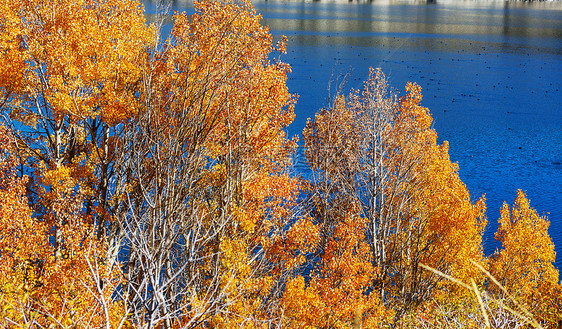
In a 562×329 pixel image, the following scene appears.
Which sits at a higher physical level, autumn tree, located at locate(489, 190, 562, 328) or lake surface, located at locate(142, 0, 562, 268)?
lake surface, located at locate(142, 0, 562, 268)

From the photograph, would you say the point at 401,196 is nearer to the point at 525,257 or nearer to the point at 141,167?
the point at 525,257

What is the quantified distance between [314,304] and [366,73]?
66.9m

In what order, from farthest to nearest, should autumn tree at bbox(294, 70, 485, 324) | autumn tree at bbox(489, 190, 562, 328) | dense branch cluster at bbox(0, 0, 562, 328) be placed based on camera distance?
autumn tree at bbox(489, 190, 562, 328) < autumn tree at bbox(294, 70, 485, 324) < dense branch cluster at bbox(0, 0, 562, 328)

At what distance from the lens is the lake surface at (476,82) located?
49.8 m

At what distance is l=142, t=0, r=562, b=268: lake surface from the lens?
4981cm

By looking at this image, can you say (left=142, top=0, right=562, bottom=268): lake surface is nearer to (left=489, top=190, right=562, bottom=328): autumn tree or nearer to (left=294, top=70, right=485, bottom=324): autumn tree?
(left=489, top=190, right=562, bottom=328): autumn tree

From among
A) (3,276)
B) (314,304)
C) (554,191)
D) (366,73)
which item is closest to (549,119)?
(554,191)

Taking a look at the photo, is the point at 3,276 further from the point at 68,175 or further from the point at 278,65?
the point at 278,65

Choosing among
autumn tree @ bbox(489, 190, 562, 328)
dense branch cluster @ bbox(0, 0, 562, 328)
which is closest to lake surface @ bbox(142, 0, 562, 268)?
autumn tree @ bbox(489, 190, 562, 328)

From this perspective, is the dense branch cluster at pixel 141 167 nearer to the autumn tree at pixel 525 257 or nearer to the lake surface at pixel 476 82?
the autumn tree at pixel 525 257

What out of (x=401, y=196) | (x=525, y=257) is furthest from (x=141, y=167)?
(x=525, y=257)

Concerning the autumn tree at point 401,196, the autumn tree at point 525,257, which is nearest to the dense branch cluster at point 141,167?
the autumn tree at point 401,196

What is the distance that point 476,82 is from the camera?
85.4 meters

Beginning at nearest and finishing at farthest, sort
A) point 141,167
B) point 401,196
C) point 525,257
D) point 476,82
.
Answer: point 141,167, point 401,196, point 525,257, point 476,82
